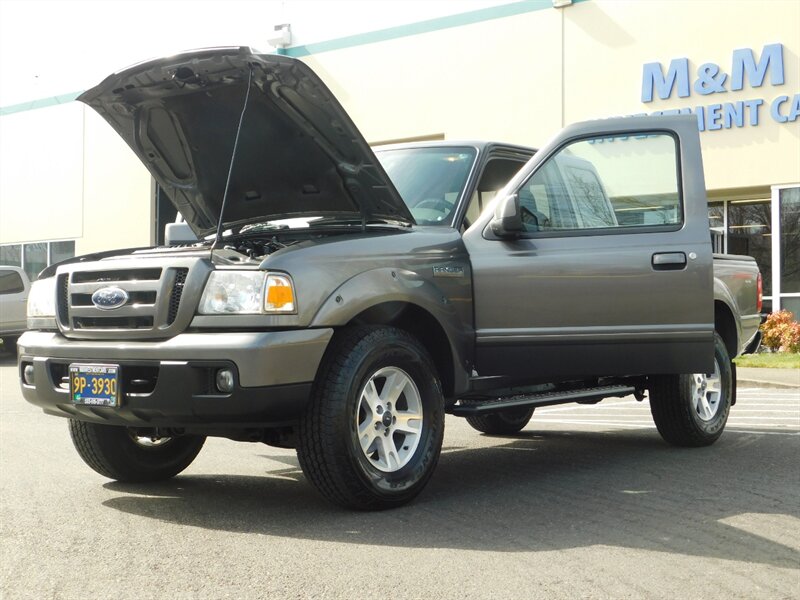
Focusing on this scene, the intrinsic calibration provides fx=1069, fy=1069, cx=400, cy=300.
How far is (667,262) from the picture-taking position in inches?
243

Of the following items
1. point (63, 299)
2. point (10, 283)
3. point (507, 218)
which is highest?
point (507, 218)

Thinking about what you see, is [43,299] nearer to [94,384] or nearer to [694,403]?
[94,384]

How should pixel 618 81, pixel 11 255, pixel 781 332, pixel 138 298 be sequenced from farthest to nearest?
pixel 11 255
pixel 618 81
pixel 781 332
pixel 138 298

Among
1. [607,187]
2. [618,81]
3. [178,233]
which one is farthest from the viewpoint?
[618,81]

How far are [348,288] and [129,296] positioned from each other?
103cm

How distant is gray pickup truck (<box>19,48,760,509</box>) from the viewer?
4871mm

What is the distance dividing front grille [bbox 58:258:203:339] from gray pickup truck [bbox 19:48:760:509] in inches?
0.4

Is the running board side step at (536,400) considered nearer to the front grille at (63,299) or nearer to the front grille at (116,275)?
the front grille at (116,275)

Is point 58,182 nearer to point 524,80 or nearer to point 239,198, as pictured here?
point 524,80

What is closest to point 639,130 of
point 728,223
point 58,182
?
point 728,223

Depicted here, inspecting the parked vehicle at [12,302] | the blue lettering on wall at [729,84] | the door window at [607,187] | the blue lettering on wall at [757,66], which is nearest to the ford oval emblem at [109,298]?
the door window at [607,187]

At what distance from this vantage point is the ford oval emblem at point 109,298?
506 cm

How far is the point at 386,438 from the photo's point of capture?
5.25 metres

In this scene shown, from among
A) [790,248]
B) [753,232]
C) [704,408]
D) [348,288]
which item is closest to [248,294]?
[348,288]
